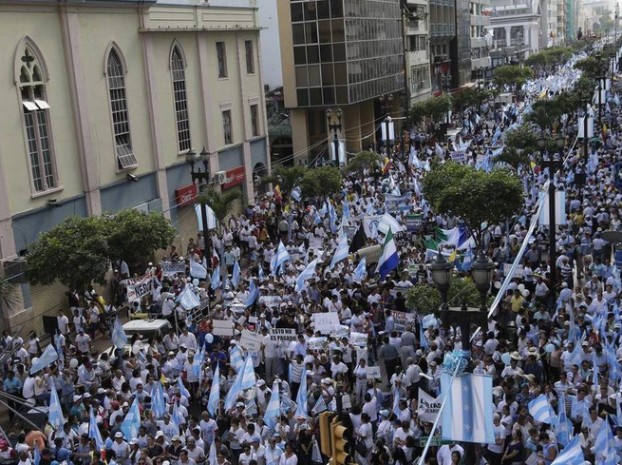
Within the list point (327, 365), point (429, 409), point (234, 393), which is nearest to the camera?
point (429, 409)

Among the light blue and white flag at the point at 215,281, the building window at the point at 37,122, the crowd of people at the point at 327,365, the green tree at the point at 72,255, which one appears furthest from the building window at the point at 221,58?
the green tree at the point at 72,255

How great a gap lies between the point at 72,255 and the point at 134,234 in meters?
2.09

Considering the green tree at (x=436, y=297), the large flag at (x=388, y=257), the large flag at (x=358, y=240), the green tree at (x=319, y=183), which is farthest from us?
the green tree at (x=319, y=183)

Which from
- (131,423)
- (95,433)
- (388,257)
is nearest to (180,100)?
(388,257)

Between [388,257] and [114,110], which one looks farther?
[114,110]

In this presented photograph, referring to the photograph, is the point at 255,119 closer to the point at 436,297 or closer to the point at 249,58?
the point at 249,58

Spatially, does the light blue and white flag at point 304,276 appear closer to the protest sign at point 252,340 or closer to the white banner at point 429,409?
the protest sign at point 252,340

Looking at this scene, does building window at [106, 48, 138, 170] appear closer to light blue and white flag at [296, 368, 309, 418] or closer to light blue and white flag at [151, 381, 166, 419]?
light blue and white flag at [151, 381, 166, 419]

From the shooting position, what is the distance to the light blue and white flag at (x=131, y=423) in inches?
588

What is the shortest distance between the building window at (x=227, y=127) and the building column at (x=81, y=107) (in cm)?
1079

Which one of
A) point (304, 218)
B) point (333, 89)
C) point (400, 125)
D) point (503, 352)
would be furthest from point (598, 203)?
point (400, 125)

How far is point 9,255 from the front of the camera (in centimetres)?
2539

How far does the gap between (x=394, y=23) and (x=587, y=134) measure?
29.3 m

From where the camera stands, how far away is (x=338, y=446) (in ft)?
42.7
